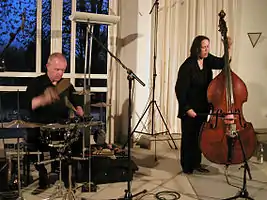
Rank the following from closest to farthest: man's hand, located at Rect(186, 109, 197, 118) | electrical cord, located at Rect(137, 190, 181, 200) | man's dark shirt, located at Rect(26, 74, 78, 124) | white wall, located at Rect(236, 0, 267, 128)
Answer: electrical cord, located at Rect(137, 190, 181, 200), man's dark shirt, located at Rect(26, 74, 78, 124), man's hand, located at Rect(186, 109, 197, 118), white wall, located at Rect(236, 0, 267, 128)

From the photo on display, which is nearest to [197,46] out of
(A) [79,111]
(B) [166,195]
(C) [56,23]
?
(A) [79,111]

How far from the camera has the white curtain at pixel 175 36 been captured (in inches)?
209

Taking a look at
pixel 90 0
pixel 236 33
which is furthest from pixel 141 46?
pixel 236 33

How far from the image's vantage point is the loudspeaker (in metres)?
3.74

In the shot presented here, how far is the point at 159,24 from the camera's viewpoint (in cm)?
528

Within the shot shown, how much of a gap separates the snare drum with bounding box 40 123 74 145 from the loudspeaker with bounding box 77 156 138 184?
0.80m

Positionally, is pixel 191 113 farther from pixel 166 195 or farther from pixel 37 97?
pixel 37 97

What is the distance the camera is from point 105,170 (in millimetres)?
3766

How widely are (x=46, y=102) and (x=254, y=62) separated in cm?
355

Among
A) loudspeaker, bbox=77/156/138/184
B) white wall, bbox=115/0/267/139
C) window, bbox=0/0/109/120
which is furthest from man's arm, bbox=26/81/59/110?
white wall, bbox=115/0/267/139

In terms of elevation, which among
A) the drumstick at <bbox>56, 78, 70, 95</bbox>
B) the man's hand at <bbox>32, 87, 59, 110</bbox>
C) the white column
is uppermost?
the white column

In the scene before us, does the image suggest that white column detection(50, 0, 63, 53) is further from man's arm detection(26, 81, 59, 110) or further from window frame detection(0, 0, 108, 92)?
man's arm detection(26, 81, 59, 110)

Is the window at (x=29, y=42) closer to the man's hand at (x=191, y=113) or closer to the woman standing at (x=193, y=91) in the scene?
the woman standing at (x=193, y=91)

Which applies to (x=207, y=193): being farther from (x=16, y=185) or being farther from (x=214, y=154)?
(x=16, y=185)
